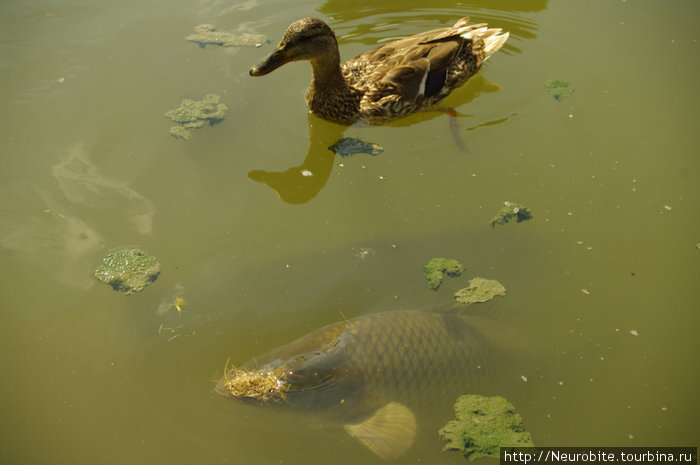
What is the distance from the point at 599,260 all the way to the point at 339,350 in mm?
1988

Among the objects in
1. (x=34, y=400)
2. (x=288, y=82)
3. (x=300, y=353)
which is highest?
(x=288, y=82)

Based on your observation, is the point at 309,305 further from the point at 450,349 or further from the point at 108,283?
the point at 108,283

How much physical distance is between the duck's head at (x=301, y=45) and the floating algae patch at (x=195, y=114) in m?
0.57

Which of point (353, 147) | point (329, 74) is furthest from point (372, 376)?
point (329, 74)

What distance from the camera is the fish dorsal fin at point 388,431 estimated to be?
117 inches

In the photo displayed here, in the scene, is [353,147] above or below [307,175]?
above

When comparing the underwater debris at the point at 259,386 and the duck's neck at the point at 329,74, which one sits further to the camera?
the duck's neck at the point at 329,74

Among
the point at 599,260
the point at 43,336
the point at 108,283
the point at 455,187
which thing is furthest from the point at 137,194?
the point at 599,260

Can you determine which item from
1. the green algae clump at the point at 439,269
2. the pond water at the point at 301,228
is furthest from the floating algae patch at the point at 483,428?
the green algae clump at the point at 439,269

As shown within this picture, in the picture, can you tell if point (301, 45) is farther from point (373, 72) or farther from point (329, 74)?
point (373, 72)

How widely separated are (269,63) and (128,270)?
2.03 m

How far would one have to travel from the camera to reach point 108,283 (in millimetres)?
3717

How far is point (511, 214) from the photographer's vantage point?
4125 millimetres

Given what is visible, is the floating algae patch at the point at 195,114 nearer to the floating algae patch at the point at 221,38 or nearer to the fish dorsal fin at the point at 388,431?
the floating algae patch at the point at 221,38
